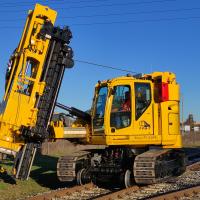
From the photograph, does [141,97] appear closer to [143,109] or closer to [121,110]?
[143,109]

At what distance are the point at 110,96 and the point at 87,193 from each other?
2723 millimetres

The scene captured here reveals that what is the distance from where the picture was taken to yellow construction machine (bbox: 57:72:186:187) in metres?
12.7

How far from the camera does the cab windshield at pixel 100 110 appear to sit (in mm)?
12984

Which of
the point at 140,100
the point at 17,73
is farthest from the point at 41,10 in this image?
the point at 140,100

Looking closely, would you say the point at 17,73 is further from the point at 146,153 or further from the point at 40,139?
the point at 146,153

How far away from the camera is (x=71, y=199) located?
11.2 metres

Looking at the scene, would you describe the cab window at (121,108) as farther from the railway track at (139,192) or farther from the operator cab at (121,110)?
the railway track at (139,192)

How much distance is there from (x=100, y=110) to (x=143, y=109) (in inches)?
47.7

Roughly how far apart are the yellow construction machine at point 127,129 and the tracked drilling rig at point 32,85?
1.76 meters

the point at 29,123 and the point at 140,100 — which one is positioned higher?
the point at 140,100

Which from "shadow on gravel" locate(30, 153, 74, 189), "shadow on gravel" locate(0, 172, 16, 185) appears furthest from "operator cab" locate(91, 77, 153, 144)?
"shadow on gravel" locate(0, 172, 16, 185)

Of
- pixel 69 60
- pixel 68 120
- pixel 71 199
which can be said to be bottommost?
pixel 71 199

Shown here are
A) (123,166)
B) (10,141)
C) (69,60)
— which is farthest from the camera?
(123,166)

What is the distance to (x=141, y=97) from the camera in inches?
515
